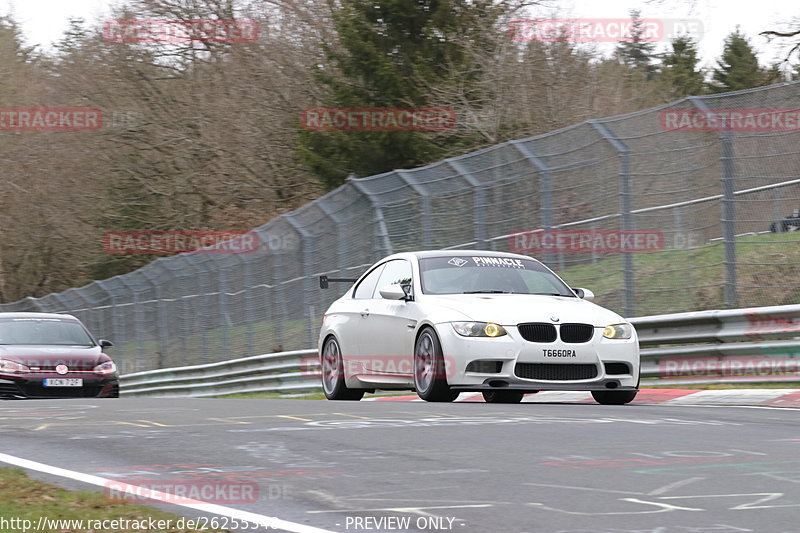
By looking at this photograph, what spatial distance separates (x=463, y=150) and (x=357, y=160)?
314 cm

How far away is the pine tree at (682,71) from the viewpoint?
63.3 m

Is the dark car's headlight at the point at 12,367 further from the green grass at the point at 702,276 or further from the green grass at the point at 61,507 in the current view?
the green grass at the point at 61,507

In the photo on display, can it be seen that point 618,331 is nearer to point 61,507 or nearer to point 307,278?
point 61,507

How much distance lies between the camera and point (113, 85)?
4281 centimetres

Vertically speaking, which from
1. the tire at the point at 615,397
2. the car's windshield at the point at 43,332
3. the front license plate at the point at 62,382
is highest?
the car's windshield at the point at 43,332

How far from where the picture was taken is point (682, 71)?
6888 cm

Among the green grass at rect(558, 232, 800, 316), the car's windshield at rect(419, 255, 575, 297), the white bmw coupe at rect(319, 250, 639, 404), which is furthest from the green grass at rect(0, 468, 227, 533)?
the green grass at rect(558, 232, 800, 316)

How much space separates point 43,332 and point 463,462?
46.2 ft

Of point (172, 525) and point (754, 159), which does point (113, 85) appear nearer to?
point (754, 159)

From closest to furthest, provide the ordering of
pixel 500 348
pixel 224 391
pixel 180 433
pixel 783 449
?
pixel 783 449, pixel 180 433, pixel 500 348, pixel 224 391

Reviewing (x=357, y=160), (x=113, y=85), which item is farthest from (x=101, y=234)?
(x=357, y=160)

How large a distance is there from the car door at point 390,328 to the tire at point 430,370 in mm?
165

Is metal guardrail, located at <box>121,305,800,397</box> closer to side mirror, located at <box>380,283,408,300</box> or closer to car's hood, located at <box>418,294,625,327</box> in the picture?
car's hood, located at <box>418,294,625,327</box>

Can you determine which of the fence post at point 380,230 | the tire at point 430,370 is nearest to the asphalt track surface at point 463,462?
the tire at point 430,370
